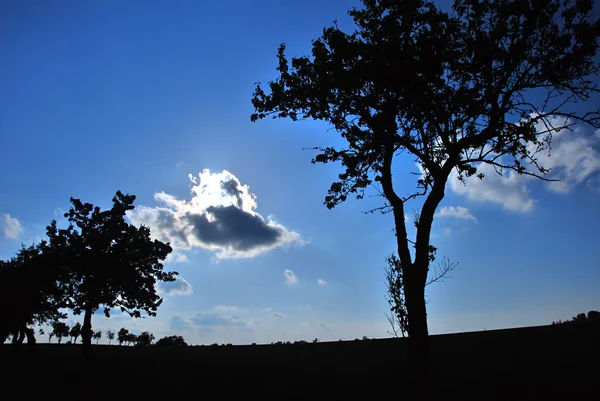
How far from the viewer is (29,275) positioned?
140 ft

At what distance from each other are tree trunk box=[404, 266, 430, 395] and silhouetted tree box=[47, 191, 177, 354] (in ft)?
118

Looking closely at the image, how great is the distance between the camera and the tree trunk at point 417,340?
14.2 m

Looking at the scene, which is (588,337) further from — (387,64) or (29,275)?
(29,275)

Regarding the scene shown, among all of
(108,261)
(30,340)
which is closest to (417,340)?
Result: (108,261)

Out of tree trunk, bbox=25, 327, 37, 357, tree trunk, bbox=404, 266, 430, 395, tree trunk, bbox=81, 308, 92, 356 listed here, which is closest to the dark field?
tree trunk, bbox=404, 266, 430, 395

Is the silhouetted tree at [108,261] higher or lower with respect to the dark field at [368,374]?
higher

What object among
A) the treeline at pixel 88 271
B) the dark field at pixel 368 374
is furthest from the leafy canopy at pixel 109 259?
the dark field at pixel 368 374

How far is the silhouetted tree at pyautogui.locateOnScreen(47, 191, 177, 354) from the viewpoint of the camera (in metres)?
42.0

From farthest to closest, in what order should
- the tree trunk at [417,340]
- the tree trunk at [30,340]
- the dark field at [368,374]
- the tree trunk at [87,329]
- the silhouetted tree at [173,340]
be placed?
the silhouetted tree at [173,340]
the tree trunk at [30,340]
the tree trunk at [87,329]
the tree trunk at [417,340]
the dark field at [368,374]

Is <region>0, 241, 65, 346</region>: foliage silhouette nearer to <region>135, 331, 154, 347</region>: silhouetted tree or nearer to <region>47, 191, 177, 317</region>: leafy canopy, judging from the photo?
<region>47, 191, 177, 317</region>: leafy canopy

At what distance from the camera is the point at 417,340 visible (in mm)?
14789

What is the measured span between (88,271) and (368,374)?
35234 millimetres

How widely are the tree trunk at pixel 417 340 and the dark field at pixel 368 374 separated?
52 cm

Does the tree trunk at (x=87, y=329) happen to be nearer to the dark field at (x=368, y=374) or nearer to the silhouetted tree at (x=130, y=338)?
the dark field at (x=368, y=374)
